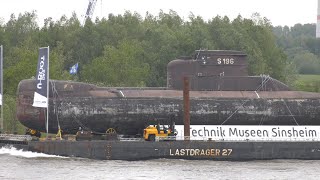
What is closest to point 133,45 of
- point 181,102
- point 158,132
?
point 181,102

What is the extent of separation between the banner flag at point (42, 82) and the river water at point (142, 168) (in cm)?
363

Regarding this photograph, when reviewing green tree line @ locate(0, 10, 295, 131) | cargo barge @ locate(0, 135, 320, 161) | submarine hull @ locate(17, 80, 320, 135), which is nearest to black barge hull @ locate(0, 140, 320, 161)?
cargo barge @ locate(0, 135, 320, 161)

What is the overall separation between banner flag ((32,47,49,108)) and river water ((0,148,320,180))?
11.9ft

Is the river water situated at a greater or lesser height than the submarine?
lesser

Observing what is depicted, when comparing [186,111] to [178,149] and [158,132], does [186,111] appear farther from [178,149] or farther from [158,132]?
[178,149]

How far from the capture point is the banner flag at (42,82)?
6531 cm

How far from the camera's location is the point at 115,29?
5015 inches

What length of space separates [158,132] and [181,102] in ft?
12.3

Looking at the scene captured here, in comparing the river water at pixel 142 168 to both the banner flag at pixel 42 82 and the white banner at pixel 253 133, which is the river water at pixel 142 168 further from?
the banner flag at pixel 42 82

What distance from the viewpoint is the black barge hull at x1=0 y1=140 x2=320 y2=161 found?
6400cm

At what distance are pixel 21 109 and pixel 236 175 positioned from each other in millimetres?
17554

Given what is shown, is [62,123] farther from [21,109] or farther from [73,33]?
[73,33]

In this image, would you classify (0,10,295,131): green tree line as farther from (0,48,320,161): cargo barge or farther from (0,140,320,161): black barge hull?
(0,140,320,161): black barge hull

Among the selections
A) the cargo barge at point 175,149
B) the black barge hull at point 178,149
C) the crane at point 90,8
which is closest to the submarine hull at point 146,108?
the cargo barge at point 175,149
